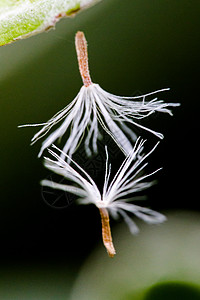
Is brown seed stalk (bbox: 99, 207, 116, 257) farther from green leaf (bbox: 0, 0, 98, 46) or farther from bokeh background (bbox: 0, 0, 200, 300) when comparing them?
bokeh background (bbox: 0, 0, 200, 300)

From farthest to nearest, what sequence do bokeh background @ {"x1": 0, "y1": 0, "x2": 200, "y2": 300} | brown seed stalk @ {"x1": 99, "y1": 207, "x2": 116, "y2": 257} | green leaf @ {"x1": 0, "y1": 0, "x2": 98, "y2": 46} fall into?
bokeh background @ {"x1": 0, "y1": 0, "x2": 200, "y2": 300} → brown seed stalk @ {"x1": 99, "y1": 207, "x2": 116, "y2": 257} → green leaf @ {"x1": 0, "y1": 0, "x2": 98, "y2": 46}

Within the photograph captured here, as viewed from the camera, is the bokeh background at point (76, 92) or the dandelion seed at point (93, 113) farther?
the bokeh background at point (76, 92)

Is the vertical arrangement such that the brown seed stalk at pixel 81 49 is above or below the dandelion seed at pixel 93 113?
above

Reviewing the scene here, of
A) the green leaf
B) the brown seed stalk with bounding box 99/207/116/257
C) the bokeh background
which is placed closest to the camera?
the green leaf

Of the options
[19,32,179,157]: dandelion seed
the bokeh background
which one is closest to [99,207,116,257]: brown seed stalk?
[19,32,179,157]: dandelion seed

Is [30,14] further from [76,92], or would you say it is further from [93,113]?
[76,92]

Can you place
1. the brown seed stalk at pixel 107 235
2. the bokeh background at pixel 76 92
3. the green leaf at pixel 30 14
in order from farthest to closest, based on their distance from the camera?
the bokeh background at pixel 76 92, the brown seed stalk at pixel 107 235, the green leaf at pixel 30 14

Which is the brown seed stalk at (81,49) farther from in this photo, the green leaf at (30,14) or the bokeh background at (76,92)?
the bokeh background at (76,92)

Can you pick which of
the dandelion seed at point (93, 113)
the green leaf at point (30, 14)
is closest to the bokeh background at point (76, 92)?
the dandelion seed at point (93, 113)
